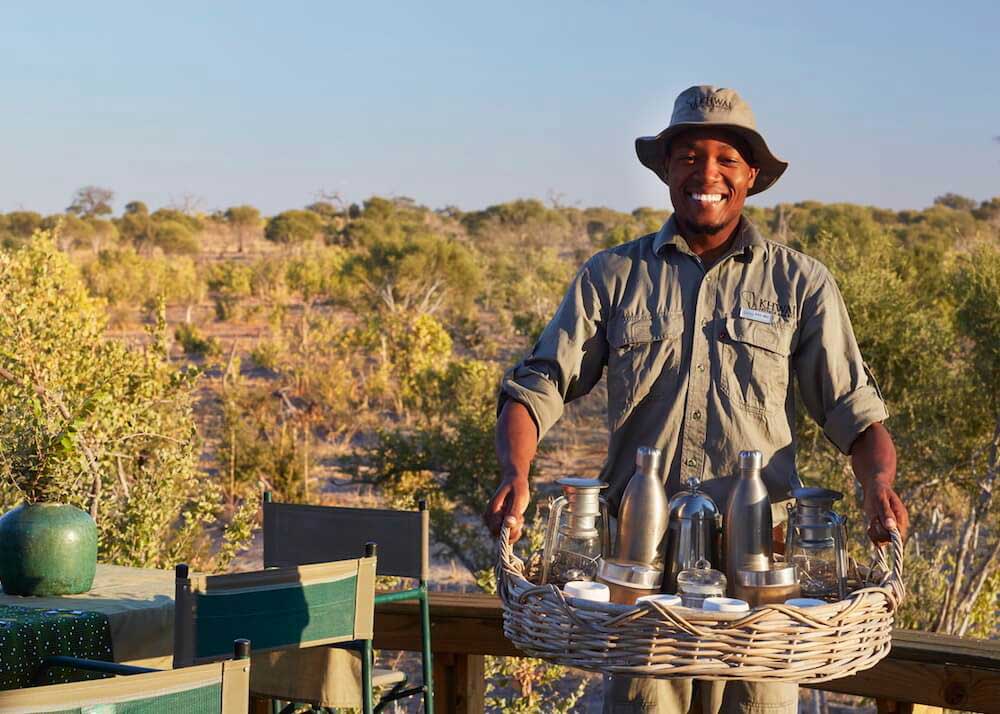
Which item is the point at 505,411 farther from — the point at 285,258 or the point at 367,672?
the point at 285,258

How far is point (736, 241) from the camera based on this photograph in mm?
2285

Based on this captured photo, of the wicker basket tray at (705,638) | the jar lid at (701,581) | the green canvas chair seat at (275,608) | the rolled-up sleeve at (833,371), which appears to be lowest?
the green canvas chair seat at (275,608)

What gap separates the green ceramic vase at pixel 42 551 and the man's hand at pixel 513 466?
1009 mm

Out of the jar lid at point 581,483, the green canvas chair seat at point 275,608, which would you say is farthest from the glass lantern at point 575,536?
the green canvas chair seat at point 275,608

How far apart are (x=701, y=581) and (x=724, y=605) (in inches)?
4.8

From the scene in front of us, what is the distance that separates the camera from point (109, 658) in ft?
8.25

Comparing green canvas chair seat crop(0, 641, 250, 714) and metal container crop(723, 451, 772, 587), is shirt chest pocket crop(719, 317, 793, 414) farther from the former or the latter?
green canvas chair seat crop(0, 641, 250, 714)

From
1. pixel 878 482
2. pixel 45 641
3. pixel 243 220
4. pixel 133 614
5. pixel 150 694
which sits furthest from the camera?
pixel 243 220

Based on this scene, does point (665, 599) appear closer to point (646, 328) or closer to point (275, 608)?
point (646, 328)

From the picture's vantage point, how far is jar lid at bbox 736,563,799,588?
1.90m

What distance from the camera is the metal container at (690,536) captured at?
6.40 feet

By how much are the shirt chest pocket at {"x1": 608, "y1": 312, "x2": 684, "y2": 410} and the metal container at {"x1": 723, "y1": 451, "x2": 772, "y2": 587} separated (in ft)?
0.96

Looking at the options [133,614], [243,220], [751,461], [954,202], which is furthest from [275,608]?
[954,202]

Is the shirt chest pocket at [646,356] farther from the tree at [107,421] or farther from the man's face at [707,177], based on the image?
the tree at [107,421]
